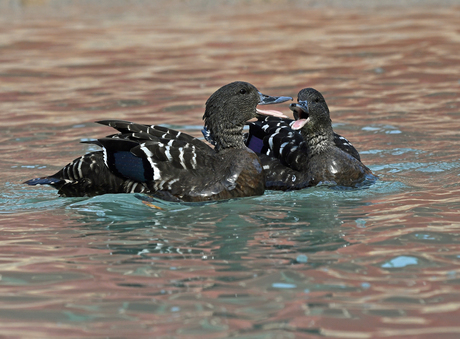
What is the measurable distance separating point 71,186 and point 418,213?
11.6ft

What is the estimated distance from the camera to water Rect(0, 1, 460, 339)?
4.48 m

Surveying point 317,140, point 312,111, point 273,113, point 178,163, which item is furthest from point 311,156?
point 178,163

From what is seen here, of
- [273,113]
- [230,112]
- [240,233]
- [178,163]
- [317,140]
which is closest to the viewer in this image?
[240,233]

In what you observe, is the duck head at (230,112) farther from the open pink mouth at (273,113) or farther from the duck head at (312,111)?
the duck head at (312,111)

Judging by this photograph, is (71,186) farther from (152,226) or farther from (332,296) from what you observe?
(332,296)

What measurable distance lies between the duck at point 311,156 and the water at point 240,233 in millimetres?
266

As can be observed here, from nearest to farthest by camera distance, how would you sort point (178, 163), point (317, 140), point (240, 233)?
point (240, 233) → point (178, 163) → point (317, 140)

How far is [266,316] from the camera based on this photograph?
4.45 metres

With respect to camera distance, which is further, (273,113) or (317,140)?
(317,140)

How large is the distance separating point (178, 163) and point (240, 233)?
140 centimetres

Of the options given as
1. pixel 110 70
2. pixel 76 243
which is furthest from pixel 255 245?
pixel 110 70

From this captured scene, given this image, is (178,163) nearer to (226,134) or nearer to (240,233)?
(226,134)

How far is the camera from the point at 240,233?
6133 millimetres

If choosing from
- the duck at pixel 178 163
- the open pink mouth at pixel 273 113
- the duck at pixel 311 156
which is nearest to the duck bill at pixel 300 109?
the duck at pixel 311 156
